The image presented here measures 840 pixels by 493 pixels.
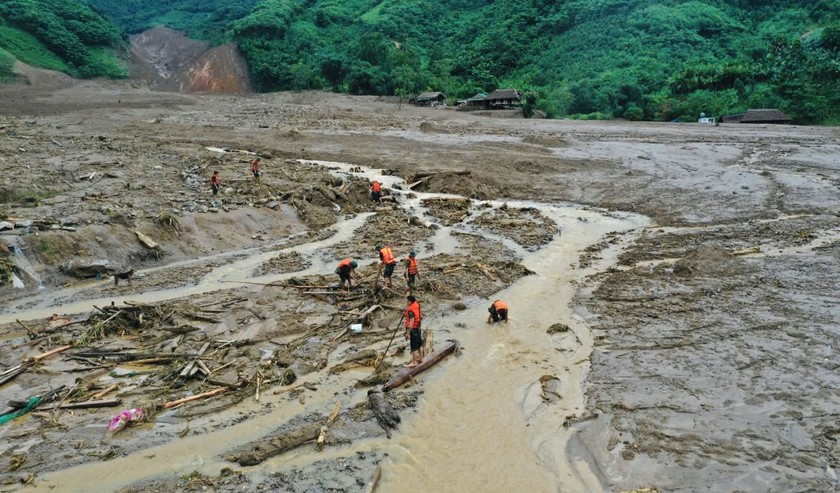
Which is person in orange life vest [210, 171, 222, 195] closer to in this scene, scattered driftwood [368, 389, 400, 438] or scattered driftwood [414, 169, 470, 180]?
scattered driftwood [414, 169, 470, 180]

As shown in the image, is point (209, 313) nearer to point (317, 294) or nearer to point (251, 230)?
point (317, 294)

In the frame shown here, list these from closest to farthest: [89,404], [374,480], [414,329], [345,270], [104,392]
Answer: [374,480] → [89,404] → [104,392] → [414,329] → [345,270]

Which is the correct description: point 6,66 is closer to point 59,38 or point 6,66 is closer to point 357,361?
point 59,38

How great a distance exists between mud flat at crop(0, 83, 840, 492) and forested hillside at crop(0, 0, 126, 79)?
54.7 metres

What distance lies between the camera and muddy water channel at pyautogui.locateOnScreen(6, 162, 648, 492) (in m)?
7.63

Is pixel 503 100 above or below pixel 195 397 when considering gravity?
above

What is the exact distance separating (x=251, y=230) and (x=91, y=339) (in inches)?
349

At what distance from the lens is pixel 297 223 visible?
2109cm

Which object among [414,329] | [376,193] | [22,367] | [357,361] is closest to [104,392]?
[22,367]

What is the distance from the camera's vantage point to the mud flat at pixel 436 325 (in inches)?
309

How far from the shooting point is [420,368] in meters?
10.2

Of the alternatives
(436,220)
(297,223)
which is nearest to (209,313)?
(297,223)

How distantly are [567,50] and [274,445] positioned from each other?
88.6 m

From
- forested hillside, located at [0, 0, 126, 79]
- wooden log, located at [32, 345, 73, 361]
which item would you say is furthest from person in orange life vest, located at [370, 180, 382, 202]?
forested hillside, located at [0, 0, 126, 79]
